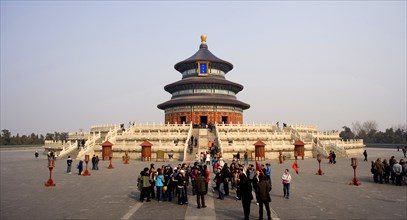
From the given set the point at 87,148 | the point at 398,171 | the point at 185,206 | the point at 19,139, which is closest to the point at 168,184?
the point at 185,206

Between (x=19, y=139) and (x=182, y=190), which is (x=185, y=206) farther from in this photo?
(x=19, y=139)

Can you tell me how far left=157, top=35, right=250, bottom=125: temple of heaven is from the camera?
184 ft

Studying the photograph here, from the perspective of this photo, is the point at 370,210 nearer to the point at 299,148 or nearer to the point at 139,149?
the point at 299,148

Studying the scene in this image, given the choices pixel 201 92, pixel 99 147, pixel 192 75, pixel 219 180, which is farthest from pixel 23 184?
pixel 192 75

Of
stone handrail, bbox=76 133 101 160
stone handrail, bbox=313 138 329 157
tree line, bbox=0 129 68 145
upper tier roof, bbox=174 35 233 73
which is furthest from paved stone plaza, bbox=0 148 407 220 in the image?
tree line, bbox=0 129 68 145

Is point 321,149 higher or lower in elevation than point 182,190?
higher

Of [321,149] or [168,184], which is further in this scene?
[321,149]

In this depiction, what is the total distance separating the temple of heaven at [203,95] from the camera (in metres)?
56.2

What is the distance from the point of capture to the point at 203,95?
190 ft

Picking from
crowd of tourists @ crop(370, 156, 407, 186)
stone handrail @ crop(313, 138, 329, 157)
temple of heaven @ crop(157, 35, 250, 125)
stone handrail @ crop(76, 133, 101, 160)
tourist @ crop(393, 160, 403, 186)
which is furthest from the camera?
temple of heaven @ crop(157, 35, 250, 125)

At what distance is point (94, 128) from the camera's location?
162ft

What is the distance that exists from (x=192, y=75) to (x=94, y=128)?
23320 millimetres

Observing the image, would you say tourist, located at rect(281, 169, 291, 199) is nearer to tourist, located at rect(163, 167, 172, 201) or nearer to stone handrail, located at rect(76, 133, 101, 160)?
tourist, located at rect(163, 167, 172, 201)

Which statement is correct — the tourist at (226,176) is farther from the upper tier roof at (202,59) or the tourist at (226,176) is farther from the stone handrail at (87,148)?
the upper tier roof at (202,59)
